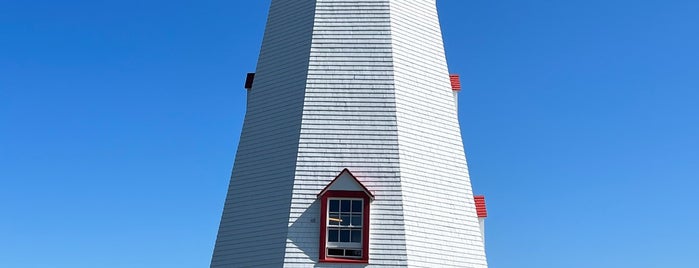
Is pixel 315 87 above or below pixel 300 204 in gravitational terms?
above

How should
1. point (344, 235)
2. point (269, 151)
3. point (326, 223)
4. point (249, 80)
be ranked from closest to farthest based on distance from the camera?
point (326, 223)
point (344, 235)
point (269, 151)
point (249, 80)

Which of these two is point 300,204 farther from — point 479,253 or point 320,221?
point 479,253

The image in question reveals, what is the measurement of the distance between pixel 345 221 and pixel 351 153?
59.6 inches

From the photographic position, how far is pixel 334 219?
18.0 metres

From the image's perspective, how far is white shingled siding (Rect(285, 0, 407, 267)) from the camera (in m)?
18.0

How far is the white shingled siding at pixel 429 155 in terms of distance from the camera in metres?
18.2

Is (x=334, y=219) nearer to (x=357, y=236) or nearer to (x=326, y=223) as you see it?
(x=326, y=223)

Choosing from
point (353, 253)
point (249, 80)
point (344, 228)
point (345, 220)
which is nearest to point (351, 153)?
point (345, 220)

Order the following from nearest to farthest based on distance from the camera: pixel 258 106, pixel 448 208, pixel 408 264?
pixel 408 264 → pixel 448 208 → pixel 258 106

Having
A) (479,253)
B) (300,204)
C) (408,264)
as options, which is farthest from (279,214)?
(479,253)

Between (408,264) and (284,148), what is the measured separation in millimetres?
3772

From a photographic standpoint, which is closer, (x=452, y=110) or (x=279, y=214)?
(x=279, y=214)

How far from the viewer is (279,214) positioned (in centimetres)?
1830

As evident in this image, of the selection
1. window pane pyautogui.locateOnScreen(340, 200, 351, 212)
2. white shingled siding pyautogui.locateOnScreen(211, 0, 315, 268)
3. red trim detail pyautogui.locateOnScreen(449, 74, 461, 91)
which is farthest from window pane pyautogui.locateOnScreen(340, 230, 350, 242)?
red trim detail pyautogui.locateOnScreen(449, 74, 461, 91)
